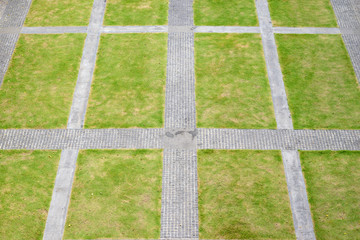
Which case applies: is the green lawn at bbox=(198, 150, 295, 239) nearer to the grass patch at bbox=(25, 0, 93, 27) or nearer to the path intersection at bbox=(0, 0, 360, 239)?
the path intersection at bbox=(0, 0, 360, 239)

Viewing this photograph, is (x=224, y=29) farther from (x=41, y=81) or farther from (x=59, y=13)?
(x=41, y=81)

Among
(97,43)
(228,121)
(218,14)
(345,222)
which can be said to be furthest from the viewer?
(218,14)

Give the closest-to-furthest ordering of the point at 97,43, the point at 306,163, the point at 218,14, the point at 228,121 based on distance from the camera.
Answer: the point at 306,163 < the point at 228,121 < the point at 97,43 < the point at 218,14

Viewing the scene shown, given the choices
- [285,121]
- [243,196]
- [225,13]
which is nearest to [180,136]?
[243,196]

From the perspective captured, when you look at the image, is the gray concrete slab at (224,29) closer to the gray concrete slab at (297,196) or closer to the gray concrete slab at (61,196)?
the gray concrete slab at (297,196)

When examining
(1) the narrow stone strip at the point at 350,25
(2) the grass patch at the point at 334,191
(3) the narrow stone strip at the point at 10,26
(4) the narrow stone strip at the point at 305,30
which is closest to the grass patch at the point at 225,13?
(4) the narrow stone strip at the point at 305,30

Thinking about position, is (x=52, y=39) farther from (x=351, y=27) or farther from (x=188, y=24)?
(x=351, y=27)

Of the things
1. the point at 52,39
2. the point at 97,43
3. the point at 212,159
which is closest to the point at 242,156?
the point at 212,159
